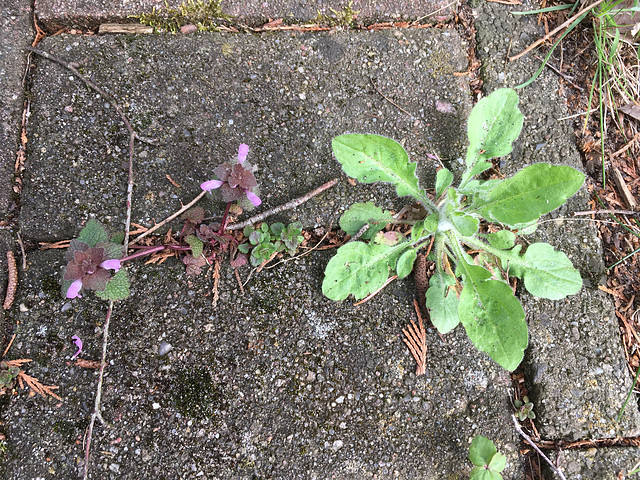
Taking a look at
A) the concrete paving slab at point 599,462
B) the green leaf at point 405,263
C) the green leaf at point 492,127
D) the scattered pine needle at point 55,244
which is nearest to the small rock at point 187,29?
the scattered pine needle at point 55,244

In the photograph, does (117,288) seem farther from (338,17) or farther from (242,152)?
(338,17)

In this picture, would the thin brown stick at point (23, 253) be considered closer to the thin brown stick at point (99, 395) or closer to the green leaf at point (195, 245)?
the thin brown stick at point (99, 395)

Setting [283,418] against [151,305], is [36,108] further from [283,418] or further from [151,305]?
[283,418]

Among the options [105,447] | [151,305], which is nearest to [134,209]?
[151,305]

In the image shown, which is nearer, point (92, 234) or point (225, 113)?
point (92, 234)

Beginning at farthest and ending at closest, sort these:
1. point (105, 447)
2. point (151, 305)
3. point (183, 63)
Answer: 1. point (183, 63)
2. point (151, 305)
3. point (105, 447)

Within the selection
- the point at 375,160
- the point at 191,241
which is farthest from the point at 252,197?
the point at 375,160

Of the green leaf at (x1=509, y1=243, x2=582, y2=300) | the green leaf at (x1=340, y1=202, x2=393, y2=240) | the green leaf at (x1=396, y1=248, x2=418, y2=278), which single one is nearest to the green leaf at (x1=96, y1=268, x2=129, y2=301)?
the green leaf at (x1=340, y1=202, x2=393, y2=240)
